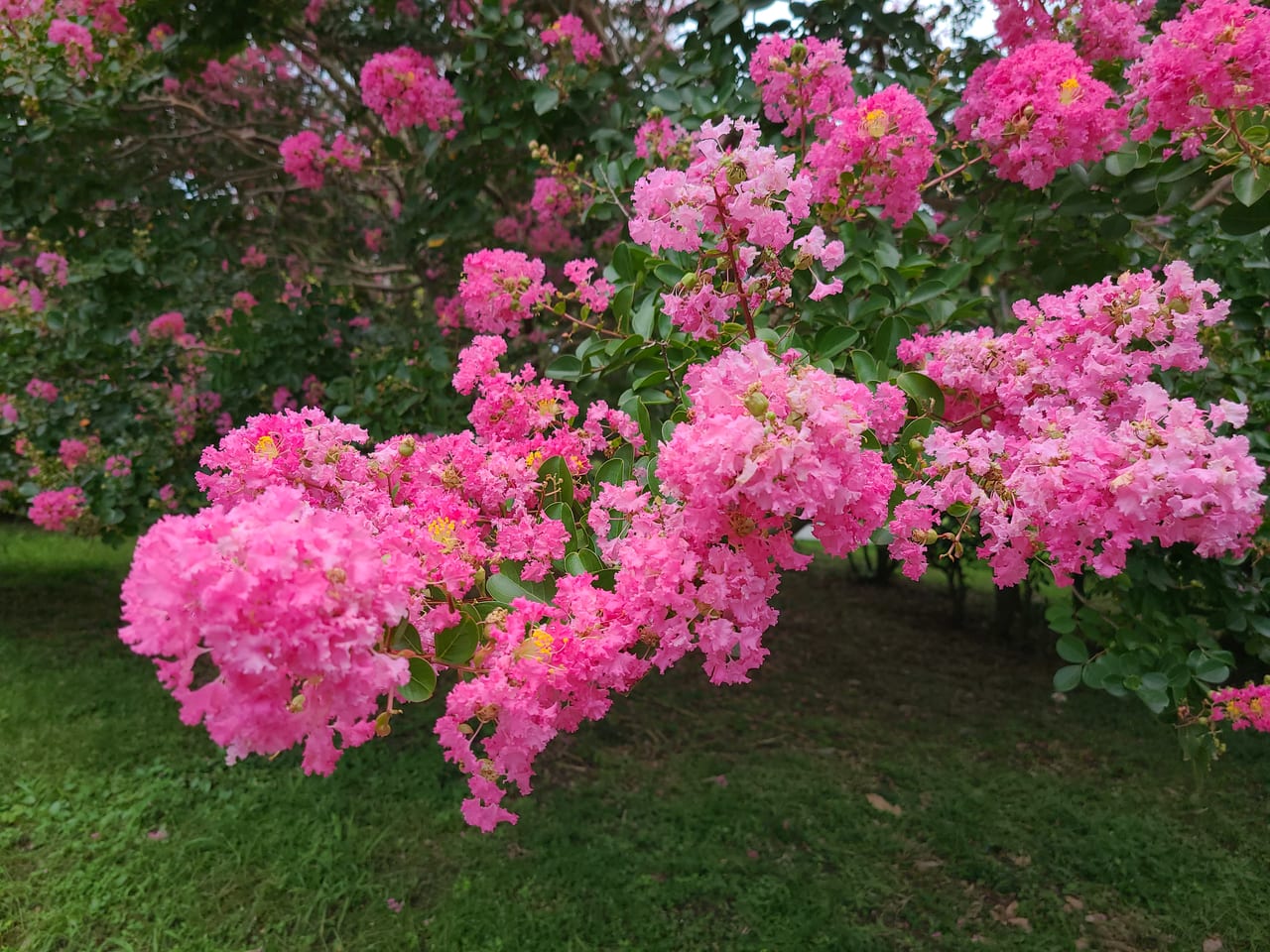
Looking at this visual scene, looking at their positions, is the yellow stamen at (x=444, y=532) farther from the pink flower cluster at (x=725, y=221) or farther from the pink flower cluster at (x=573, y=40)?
the pink flower cluster at (x=573, y=40)

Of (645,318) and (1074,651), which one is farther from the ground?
(645,318)

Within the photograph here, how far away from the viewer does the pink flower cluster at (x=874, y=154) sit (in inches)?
64.1

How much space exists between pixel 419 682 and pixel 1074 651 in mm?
1847

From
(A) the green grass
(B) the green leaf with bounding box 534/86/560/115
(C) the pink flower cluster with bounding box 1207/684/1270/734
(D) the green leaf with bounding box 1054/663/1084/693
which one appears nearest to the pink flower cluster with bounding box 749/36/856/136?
(B) the green leaf with bounding box 534/86/560/115

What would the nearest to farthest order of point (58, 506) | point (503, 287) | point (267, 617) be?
1. point (267, 617)
2. point (503, 287)
3. point (58, 506)

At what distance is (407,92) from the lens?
282cm

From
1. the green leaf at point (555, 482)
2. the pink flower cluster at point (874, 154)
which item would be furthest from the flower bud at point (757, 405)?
the pink flower cluster at point (874, 154)

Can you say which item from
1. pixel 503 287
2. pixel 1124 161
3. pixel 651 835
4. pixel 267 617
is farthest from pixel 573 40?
pixel 651 835

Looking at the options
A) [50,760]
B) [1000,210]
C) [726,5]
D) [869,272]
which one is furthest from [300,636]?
[50,760]

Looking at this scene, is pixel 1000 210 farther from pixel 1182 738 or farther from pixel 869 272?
pixel 1182 738

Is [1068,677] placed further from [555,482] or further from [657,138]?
[657,138]

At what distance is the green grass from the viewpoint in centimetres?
251

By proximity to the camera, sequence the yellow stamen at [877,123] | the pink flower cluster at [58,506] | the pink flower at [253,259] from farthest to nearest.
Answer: the pink flower cluster at [58,506] < the pink flower at [253,259] < the yellow stamen at [877,123]

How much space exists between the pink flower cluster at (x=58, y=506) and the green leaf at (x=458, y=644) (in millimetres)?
3636
